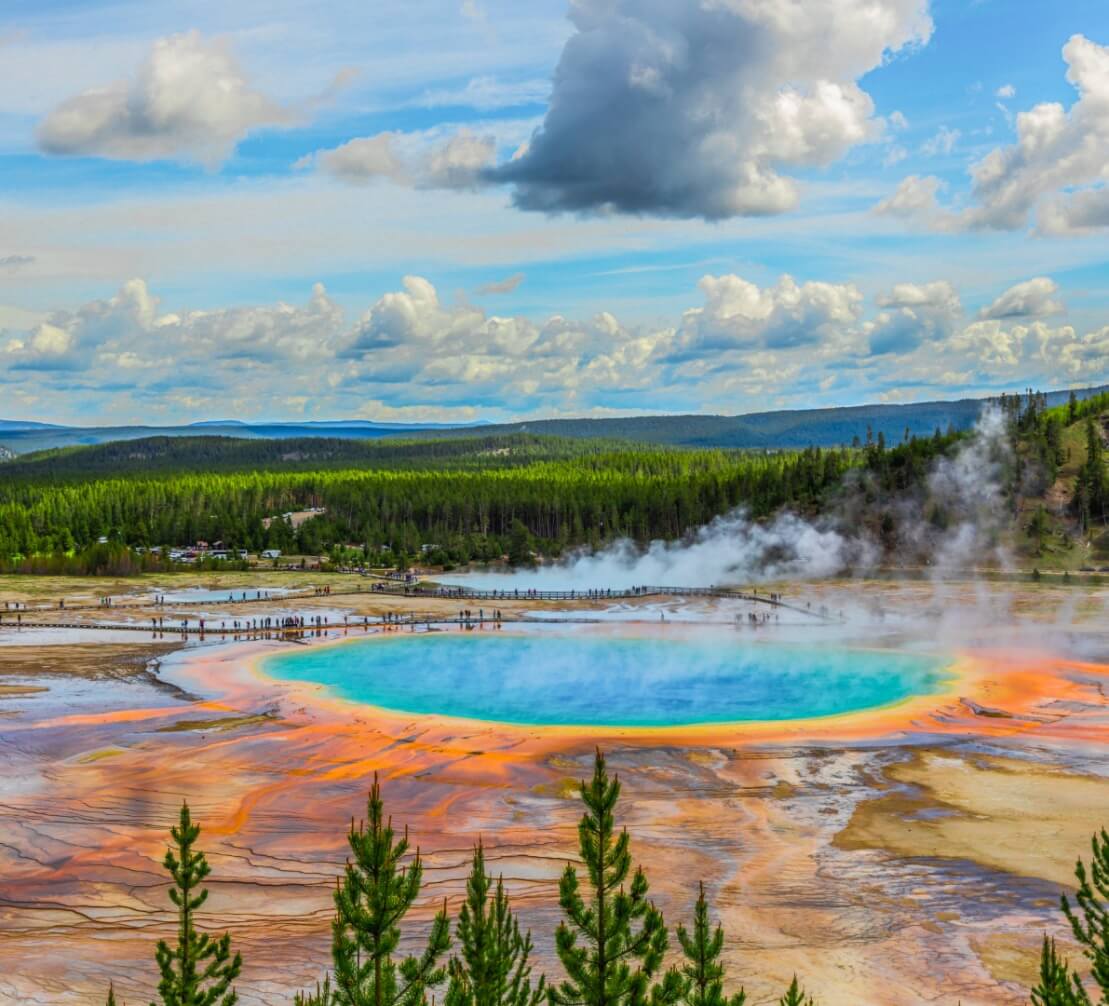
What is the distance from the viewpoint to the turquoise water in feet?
132

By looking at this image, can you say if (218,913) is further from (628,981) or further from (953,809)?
(953,809)

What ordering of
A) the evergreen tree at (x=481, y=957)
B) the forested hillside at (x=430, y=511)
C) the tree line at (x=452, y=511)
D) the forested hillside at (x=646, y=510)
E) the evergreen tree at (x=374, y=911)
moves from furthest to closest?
1. the forested hillside at (x=430, y=511)
2. the tree line at (x=452, y=511)
3. the forested hillside at (x=646, y=510)
4. the evergreen tree at (x=481, y=957)
5. the evergreen tree at (x=374, y=911)

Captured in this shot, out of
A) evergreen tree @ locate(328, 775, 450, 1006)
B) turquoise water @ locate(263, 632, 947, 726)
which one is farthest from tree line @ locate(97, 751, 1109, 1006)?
turquoise water @ locate(263, 632, 947, 726)

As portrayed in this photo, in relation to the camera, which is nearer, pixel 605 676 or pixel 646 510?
pixel 605 676

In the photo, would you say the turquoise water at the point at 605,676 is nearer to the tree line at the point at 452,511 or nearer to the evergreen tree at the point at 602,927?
the evergreen tree at the point at 602,927

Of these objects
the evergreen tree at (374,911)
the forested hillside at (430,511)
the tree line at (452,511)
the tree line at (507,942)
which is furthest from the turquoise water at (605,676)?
the forested hillside at (430,511)

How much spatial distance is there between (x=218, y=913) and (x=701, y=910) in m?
12.8

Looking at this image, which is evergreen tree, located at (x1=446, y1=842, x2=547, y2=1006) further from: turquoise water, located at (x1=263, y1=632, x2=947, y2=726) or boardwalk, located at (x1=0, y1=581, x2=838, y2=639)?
boardwalk, located at (x1=0, y1=581, x2=838, y2=639)

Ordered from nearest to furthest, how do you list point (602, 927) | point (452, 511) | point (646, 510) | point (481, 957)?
point (602, 927) → point (481, 957) → point (646, 510) → point (452, 511)

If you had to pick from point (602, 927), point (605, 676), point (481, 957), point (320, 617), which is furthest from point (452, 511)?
point (602, 927)

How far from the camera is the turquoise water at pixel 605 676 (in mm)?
40125

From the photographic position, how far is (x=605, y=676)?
47.9m

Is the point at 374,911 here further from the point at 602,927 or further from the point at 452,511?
the point at 452,511

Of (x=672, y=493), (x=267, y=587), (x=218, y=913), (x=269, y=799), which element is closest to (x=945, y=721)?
(x=269, y=799)
